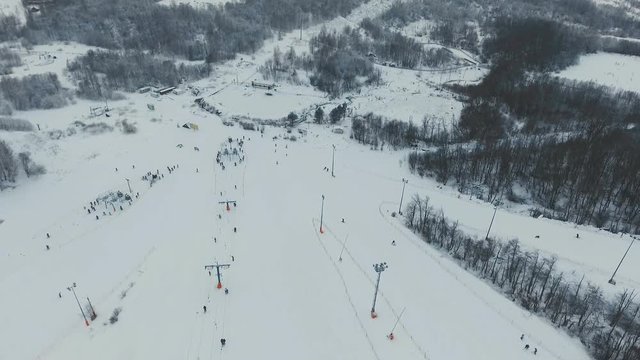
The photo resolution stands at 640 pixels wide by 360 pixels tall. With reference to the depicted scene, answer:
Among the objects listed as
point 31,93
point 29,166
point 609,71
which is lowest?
point 29,166

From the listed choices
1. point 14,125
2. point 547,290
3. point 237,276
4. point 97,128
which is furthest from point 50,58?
point 547,290

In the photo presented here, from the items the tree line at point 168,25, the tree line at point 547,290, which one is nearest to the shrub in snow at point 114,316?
the tree line at point 547,290

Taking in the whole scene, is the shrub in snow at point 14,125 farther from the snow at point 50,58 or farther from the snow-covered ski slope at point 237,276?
the snow at point 50,58

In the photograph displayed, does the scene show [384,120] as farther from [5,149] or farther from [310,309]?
[5,149]

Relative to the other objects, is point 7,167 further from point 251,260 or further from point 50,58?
point 50,58

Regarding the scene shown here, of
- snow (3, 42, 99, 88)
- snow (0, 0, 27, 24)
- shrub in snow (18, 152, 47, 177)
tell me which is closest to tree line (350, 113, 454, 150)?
shrub in snow (18, 152, 47, 177)

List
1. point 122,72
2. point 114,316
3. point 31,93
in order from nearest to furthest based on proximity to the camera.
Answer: point 114,316 → point 31,93 → point 122,72
